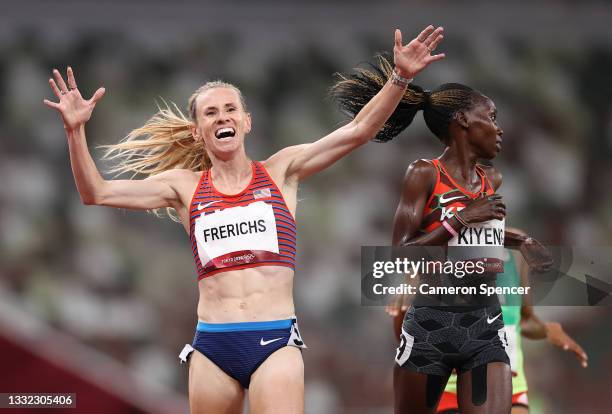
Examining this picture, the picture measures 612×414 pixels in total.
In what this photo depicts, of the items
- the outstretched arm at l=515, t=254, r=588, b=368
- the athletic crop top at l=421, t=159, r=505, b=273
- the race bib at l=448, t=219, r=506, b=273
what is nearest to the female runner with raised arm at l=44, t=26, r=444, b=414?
the athletic crop top at l=421, t=159, r=505, b=273

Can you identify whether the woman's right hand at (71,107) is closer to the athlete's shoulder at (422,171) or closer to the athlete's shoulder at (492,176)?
the athlete's shoulder at (422,171)

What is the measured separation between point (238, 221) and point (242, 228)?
37 millimetres

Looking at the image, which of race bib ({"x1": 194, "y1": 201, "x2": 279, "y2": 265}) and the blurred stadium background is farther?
the blurred stadium background

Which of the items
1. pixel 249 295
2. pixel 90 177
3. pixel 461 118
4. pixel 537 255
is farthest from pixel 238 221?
pixel 537 255

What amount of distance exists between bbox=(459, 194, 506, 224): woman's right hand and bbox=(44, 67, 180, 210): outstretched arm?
128cm

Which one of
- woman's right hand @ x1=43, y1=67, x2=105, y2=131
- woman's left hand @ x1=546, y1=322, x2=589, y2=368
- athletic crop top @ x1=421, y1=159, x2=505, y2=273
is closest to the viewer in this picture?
woman's right hand @ x1=43, y1=67, x2=105, y2=131

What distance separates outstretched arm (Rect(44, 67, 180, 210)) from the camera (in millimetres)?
3689

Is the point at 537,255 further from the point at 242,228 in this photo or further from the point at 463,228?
the point at 242,228

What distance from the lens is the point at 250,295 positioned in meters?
3.76

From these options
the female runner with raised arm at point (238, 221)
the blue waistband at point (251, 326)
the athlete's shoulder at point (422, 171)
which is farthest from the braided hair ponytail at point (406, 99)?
the blue waistband at point (251, 326)

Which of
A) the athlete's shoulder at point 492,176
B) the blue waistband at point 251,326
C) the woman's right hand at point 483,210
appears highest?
the athlete's shoulder at point 492,176

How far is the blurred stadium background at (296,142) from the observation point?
25.8 feet

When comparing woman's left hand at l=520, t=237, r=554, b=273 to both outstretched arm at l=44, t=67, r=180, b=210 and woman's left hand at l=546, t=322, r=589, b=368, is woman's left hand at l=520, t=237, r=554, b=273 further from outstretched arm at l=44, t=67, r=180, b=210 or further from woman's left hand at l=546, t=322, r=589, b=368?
outstretched arm at l=44, t=67, r=180, b=210

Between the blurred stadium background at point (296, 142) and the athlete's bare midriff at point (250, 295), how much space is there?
373cm
